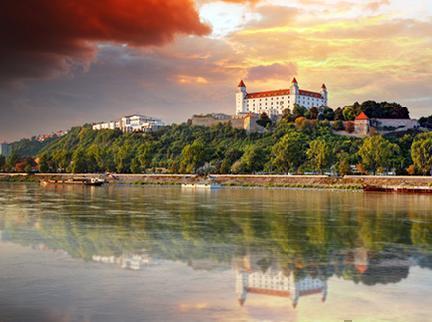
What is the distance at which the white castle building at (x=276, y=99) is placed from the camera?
106562 mm

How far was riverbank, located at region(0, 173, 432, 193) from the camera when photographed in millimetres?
47844

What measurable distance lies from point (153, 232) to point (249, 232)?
3.06m

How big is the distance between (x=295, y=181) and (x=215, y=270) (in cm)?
4598

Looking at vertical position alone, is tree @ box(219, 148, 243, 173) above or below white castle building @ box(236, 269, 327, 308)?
above

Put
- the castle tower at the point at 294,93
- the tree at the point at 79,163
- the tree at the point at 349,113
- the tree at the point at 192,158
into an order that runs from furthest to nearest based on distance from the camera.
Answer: the castle tower at the point at 294,93
the tree at the point at 349,113
the tree at the point at 79,163
the tree at the point at 192,158

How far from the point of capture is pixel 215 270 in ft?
38.2

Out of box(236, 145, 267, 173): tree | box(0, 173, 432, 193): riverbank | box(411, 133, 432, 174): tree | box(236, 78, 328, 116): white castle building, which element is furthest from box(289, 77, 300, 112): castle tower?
box(411, 133, 432, 174): tree

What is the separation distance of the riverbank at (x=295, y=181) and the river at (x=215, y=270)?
92.5ft

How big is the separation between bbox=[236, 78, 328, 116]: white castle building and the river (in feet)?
278

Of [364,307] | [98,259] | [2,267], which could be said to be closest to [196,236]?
[98,259]

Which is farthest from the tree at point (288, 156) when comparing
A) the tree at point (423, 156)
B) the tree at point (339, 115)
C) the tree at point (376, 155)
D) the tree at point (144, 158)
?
the tree at point (339, 115)

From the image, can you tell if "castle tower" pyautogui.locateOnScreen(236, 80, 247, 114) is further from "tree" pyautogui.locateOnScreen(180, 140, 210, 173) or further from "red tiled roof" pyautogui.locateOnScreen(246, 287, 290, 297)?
"red tiled roof" pyautogui.locateOnScreen(246, 287, 290, 297)

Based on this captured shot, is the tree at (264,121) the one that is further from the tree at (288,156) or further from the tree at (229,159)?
the tree at (288,156)

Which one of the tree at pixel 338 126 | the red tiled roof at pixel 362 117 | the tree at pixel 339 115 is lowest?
the tree at pixel 338 126
